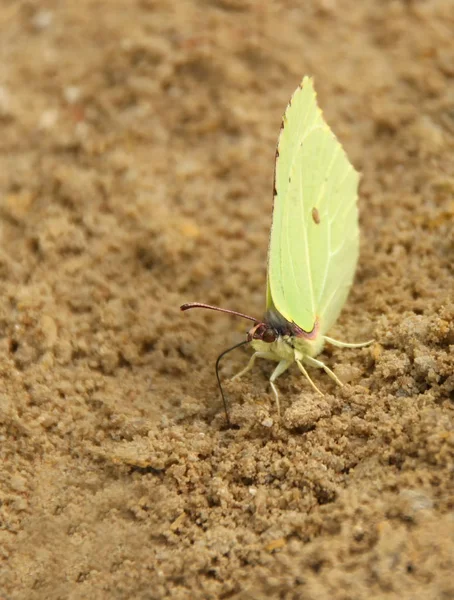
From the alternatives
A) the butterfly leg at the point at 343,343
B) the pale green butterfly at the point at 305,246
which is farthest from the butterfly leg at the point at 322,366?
the butterfly leg at the point at 343,343

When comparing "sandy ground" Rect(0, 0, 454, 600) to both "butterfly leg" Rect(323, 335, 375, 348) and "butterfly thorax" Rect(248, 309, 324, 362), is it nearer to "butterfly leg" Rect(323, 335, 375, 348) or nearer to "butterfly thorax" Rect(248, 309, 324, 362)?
"butterfly leg" Rect(323, 335, 375, 348)

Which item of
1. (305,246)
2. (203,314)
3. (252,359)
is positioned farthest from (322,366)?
(203,314)

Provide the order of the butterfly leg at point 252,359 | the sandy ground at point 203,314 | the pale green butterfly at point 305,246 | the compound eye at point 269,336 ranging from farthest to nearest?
1. the butterfly leg at point 252,359
2. the compound eye at point 269,336
3. the pale green butterfly at point 305,246
4. the sandy ground at point 203,314

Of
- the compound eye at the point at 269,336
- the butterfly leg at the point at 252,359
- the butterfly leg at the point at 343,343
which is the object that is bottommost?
the butterfly leg at the point at 252,359

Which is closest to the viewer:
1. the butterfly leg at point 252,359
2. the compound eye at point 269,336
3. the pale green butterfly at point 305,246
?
the pale green butterfly at point 305,246

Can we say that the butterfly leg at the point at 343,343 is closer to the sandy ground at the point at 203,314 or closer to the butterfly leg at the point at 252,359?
the sandy ground at the point at 203,314

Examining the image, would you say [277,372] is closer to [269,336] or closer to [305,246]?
[269,336]

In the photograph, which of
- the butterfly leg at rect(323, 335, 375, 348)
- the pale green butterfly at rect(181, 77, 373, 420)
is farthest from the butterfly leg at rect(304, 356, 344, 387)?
the butterfly leg at rect(323, 335, 375, 348)
